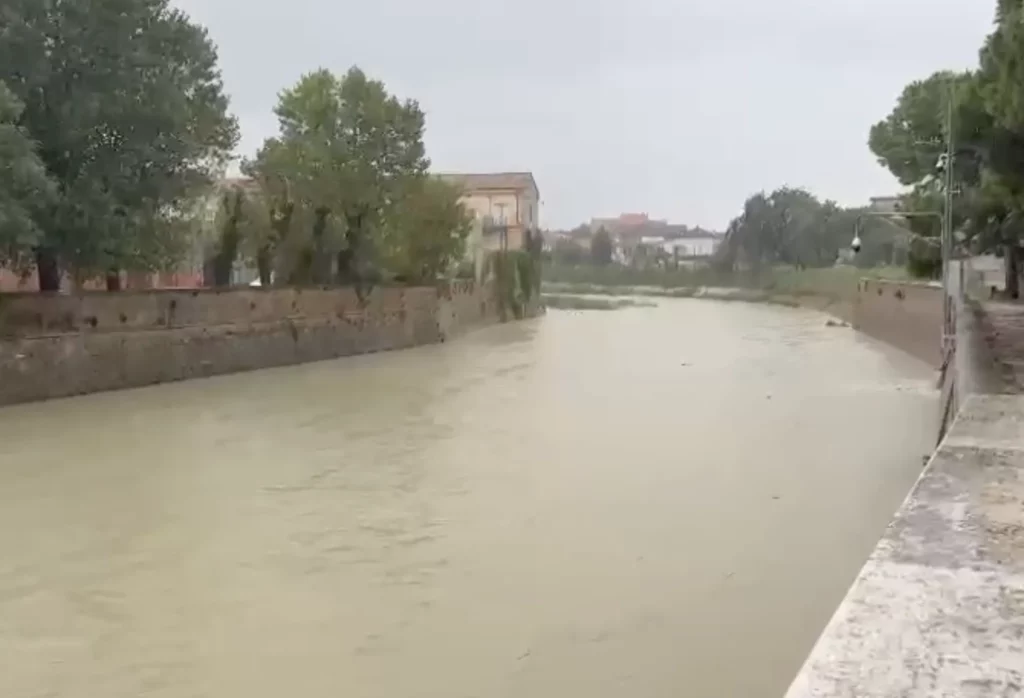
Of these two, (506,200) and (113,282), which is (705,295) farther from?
(113,282)

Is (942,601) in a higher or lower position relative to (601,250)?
lower

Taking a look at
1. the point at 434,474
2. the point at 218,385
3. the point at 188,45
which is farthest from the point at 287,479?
the point at 188,45

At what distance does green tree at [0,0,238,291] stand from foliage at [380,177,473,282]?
9.76m

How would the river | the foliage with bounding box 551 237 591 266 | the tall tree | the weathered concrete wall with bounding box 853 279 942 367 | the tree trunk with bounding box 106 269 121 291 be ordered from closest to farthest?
the river
the tall tree
the tree trunk with bounding box 106 269 121 291
the weathered concrete wall with bounding box 853 279 942 367
the foliage with bounding box 551 237 591 266

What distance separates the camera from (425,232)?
31.6 m

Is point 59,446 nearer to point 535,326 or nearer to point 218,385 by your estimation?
point 218,385

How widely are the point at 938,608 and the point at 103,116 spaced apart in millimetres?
16525

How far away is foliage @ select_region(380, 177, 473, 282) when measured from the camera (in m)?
28.7

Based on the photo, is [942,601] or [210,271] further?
[210,271]

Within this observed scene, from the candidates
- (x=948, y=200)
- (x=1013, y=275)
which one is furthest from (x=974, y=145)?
(x=1013, y=275)

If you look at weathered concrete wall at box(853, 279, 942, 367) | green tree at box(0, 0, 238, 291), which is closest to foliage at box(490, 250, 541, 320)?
weathered concrete wall at box(853, 279, 942, 367)

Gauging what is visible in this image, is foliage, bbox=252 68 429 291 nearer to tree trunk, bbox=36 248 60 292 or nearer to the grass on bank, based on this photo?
tree trunk, bbox=36 248 60 292

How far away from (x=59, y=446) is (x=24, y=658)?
296 inches

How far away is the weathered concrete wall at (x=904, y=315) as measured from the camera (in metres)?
24.2
